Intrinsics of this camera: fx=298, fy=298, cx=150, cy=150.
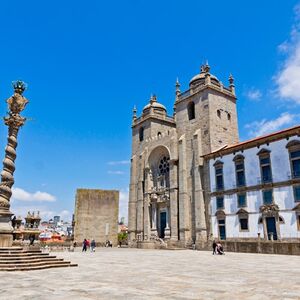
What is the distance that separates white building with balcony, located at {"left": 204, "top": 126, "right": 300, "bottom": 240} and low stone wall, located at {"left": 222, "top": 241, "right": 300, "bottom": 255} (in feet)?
8.07

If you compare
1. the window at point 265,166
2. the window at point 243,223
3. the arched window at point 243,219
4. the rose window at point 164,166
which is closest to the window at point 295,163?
the window at point 265,166

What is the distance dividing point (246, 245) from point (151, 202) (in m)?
17.7

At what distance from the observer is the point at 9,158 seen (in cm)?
1597

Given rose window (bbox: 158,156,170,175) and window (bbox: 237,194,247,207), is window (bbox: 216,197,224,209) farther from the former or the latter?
rose window (bbox: 158,156,170,175)

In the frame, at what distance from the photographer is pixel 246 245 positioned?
83.3 ft

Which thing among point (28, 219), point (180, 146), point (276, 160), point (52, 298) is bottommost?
point (52, 298)

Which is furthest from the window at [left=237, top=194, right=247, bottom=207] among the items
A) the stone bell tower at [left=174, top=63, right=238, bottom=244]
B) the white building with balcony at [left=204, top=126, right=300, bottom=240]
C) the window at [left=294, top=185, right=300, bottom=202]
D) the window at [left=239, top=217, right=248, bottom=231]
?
the window at [left=294, top=185, right=300, bottom=202]

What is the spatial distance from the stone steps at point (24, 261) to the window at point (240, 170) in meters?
20.1

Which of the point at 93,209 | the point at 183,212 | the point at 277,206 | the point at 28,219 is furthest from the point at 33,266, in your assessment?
the point at 28,219

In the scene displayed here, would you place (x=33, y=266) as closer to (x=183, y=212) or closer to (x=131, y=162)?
(x=183, y=212)

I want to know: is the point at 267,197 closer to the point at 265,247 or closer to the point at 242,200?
the point at 242,200

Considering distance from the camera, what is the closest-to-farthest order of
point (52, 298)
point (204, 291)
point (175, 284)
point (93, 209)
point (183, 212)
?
point (52, 298) < point (204, 291) < point (175, 284) < point (183, 212) < point (93, 209)

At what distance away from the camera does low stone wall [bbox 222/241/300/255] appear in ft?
72.7

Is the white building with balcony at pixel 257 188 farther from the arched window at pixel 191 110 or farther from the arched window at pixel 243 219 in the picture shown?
the arched window at pixel 191 110
